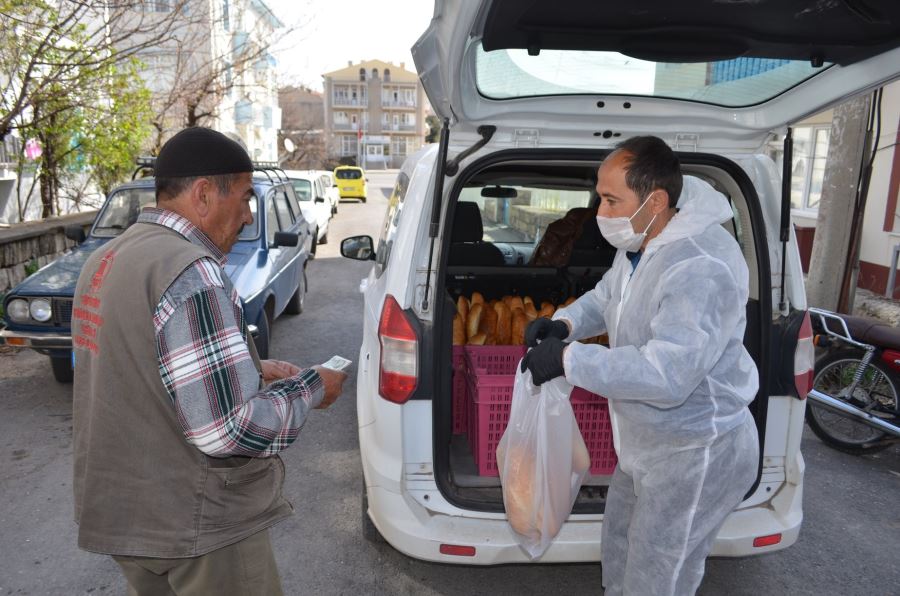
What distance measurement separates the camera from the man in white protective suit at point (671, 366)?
192 centimetres

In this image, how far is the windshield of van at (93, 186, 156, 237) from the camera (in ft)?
21.3

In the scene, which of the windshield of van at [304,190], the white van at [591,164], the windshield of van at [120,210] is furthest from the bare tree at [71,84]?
the white van at [591,164]

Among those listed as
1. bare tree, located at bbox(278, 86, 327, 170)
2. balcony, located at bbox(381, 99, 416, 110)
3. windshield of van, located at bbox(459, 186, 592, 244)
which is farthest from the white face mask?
balcony, located at bbox(381, 99, 416, 110)

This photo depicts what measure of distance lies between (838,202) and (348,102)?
3290 inches

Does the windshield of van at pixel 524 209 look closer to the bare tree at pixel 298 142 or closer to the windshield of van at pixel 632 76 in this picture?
the windshield of van at pixel 632 76

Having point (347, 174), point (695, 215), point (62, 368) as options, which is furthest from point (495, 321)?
point (347, 174)

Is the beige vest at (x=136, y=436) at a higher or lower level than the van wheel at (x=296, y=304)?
higher

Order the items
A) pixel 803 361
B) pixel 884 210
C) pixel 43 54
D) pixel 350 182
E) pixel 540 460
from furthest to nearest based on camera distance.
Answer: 1. pixel 350 182
2. pixel 884 210
3. pixel 43 54
4. pixel 803 361
5. pixel 540 460

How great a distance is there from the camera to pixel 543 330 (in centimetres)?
248

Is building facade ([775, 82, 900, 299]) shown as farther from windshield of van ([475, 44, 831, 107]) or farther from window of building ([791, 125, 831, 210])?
windshield of van ([475, 44, 831, 107])

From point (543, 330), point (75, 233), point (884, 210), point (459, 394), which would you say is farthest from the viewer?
point (884, 210)

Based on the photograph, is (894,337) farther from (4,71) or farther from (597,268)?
(4,71)

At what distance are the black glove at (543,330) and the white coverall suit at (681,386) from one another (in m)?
0.26

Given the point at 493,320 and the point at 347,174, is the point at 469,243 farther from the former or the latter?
the point at 347,174
